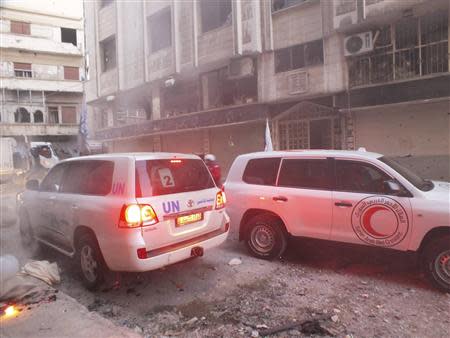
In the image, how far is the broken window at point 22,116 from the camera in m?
31.2

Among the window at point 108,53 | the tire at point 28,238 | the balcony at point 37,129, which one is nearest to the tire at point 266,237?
the tire at point 28,238

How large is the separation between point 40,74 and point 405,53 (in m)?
32.5

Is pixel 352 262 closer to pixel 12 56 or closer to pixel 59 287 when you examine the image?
pixel 59 287

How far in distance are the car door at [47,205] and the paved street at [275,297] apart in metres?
0.61

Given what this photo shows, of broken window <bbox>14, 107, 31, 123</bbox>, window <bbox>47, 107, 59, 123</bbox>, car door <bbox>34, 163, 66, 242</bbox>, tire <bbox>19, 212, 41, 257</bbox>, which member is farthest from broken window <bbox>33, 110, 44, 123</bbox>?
car door <bbox>34, 163, 66, 242</bbox>

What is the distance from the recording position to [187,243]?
12.6 ft

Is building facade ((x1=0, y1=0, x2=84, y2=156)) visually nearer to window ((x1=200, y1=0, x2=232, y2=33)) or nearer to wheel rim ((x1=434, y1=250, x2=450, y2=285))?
window ((x1=200, y1=0, x2=232, y2=33))

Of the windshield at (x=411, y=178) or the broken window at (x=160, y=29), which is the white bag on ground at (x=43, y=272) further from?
the broken window at (x=160, y=29)

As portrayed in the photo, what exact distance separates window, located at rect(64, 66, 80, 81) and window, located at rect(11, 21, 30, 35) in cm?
467

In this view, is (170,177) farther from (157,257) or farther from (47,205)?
(47,205)

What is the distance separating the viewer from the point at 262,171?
5070 mm

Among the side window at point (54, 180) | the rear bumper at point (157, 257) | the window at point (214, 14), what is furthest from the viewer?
the window at point (214, 14)

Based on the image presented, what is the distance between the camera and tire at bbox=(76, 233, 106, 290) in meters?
3.81

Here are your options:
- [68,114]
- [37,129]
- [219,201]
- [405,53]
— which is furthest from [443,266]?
[68,114]
